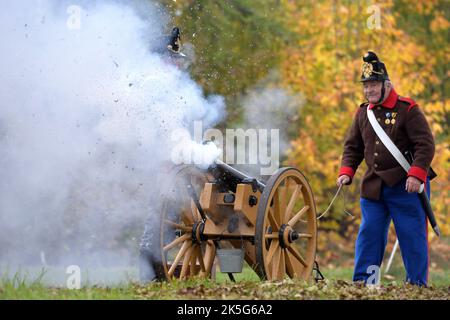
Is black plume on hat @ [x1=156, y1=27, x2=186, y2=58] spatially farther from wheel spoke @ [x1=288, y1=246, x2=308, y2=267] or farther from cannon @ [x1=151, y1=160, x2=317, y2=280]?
wheel spoke @ [x1=288, y1=246, x2=308, y2=267]

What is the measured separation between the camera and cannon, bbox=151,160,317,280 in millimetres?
6137

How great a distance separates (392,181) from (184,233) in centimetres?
167

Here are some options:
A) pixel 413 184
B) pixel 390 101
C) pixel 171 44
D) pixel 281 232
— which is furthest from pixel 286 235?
pixel 171 44

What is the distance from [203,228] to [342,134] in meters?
5.94

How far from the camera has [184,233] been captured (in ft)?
21.2

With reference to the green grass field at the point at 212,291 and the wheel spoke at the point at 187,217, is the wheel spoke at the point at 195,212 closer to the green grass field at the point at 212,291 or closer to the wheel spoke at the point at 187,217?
the wheel spoke at the point at 187,217

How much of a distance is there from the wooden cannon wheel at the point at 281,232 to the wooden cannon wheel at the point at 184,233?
1.79 feet

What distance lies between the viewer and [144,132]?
647cm

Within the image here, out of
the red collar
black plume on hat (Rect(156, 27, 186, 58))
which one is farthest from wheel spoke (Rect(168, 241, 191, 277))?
the red collar

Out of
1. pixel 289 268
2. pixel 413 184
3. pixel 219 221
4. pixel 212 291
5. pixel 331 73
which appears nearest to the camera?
pixel 212 291

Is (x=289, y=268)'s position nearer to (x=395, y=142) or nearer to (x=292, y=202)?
(x=292, y=202)

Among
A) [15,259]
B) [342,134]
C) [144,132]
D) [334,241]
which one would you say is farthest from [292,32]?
[144,132]

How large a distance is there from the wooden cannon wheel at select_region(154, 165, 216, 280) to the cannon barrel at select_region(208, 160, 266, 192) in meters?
0.09
